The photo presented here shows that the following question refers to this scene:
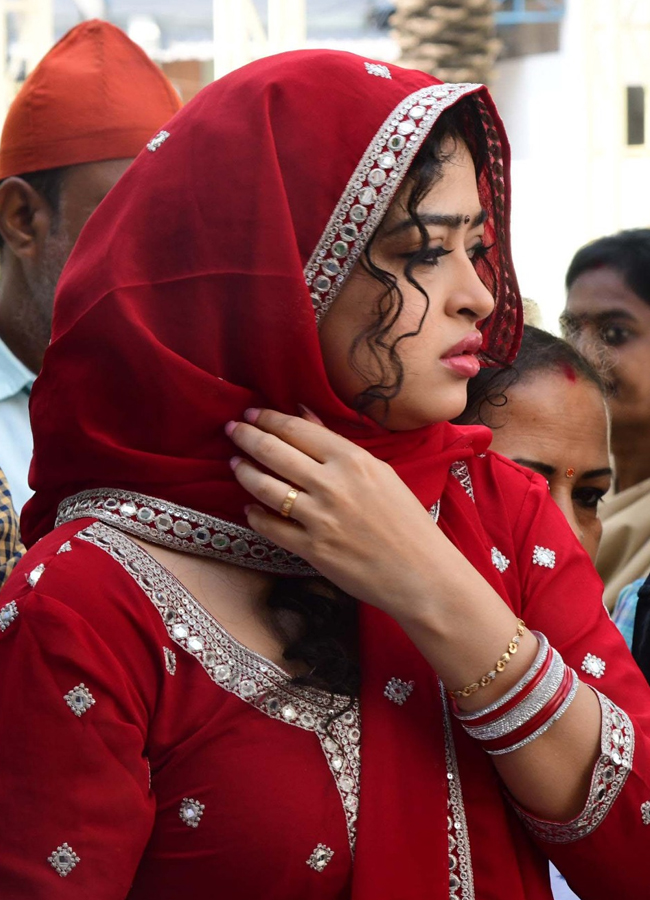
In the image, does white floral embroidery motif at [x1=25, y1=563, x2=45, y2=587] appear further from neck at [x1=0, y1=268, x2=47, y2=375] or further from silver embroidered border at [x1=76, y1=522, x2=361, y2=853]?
neck at [x1=0, y1=268, x2=47, y2=375]

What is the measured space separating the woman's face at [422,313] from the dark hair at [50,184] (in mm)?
1676

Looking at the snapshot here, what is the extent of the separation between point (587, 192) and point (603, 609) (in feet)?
21.1

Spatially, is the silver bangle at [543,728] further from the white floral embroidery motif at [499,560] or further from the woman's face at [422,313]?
the woman's face at [422,313]

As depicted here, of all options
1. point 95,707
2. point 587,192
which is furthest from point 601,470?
point 587,192

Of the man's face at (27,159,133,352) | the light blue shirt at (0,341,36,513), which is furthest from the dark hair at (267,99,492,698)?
the man's face at (27,159,133,352)

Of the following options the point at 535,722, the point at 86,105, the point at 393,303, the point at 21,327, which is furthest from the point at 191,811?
the point at 86,105

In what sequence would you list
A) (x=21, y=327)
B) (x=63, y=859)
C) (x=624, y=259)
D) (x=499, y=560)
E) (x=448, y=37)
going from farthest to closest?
(x=448, y=37), (x=624, y=259), (x=21, y=327), (x=499, y=560), (x=63, y=859)

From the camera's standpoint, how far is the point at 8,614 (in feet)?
4.41

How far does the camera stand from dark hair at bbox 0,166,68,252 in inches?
117

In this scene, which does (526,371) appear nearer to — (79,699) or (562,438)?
(562,438)

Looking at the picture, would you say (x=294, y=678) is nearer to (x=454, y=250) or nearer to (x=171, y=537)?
(x=171, y=537)

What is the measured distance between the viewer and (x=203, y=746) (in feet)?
4.40

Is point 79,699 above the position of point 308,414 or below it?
below

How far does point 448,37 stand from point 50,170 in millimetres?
5653
